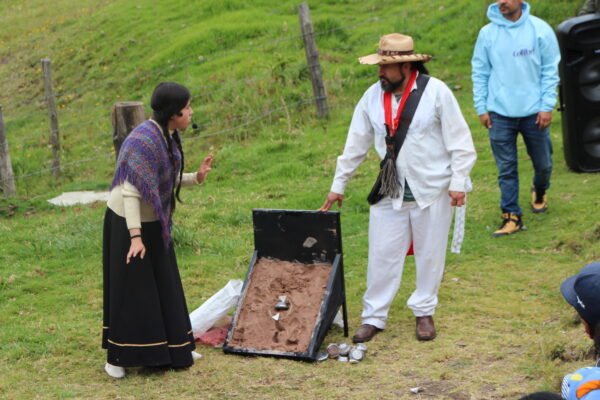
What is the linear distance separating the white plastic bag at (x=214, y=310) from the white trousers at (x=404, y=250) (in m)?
0.89

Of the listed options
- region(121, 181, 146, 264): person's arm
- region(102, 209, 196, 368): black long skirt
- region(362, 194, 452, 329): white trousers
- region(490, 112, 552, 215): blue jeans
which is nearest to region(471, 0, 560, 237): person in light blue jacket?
region(490, 112, 552, 215): blue jeans

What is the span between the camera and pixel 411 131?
6082 millimetres

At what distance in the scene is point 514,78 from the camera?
323 inches

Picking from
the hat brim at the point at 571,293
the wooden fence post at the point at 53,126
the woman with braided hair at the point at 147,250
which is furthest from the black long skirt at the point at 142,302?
the wooden fence post at the point at 53,126

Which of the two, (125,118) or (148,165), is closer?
(148,165)

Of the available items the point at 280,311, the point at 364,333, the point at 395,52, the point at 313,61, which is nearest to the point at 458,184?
the point at 395,52

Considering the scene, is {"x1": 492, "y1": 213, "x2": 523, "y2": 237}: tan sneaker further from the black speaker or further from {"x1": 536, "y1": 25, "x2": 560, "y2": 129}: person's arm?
the black speaker

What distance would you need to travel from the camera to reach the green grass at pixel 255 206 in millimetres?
5781

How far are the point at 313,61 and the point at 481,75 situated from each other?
14.4 ft

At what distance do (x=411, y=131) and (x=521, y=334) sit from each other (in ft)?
4.91

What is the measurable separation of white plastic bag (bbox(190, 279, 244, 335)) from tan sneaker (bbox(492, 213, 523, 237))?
9.92ft

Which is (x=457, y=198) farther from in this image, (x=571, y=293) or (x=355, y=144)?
(x=571, y=293)

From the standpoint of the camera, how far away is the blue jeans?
831cm

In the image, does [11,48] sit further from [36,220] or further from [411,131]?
[411,131]
